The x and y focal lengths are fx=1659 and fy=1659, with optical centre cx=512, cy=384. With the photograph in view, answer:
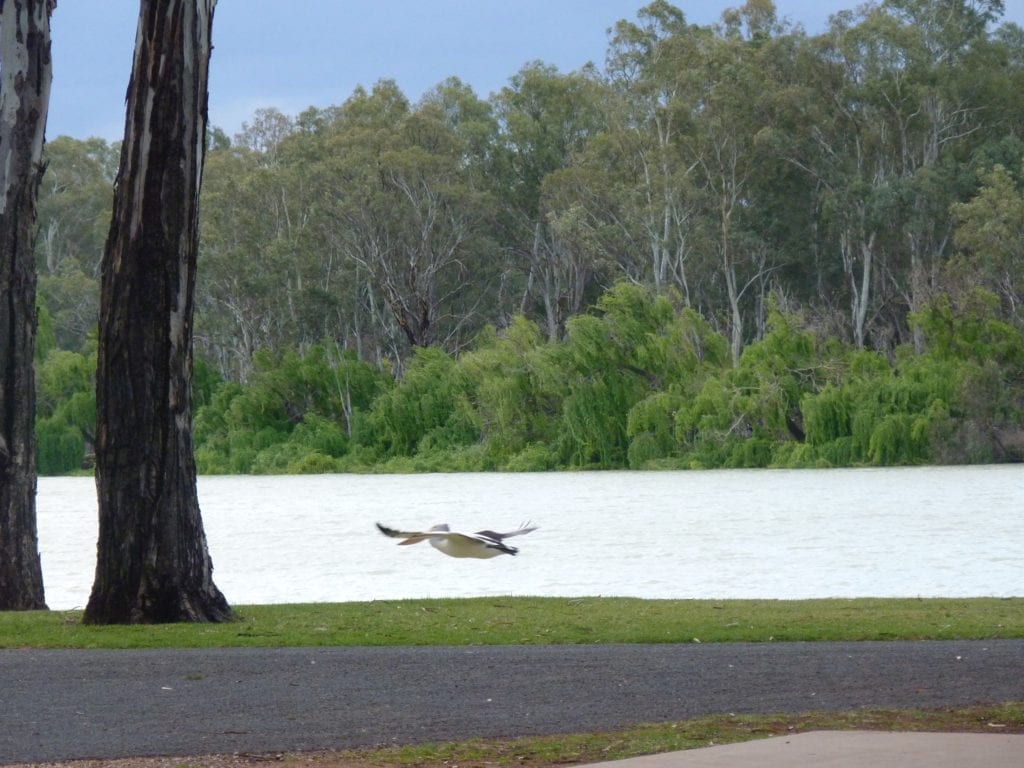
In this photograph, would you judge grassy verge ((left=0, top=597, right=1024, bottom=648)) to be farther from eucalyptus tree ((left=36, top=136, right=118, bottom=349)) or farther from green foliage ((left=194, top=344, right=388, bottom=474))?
eucalyptus tree ((left=36, top=136, right=118, bottom=349))

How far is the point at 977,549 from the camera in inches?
961

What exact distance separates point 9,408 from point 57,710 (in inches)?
250

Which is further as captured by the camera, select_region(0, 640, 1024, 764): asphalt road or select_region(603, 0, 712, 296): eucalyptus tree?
select_region(603, 0, 712, 296): eucalyptus tree

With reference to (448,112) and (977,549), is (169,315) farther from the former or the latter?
(448,112)

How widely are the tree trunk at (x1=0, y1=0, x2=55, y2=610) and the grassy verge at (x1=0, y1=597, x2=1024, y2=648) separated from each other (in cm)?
111

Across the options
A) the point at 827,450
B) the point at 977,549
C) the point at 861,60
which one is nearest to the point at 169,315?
the point at 977,549

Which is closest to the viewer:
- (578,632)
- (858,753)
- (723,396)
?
(858,753)

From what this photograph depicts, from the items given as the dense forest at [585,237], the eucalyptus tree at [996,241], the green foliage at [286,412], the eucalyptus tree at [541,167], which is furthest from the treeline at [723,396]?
the eucalyptus tree at [541,167]

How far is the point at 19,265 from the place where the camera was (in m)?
13.4

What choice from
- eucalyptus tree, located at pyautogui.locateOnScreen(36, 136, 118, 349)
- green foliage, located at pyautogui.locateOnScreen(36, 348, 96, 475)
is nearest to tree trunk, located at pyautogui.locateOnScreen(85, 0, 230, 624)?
green foliage, located at pyautogui.locateOnScreen(36, 348, 96, 475)

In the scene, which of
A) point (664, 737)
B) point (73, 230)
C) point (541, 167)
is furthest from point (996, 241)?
point (73, 230)

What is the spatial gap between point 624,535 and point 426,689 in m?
21.1

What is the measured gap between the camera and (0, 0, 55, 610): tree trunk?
523 inches

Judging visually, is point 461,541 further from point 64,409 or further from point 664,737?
point 64,409
